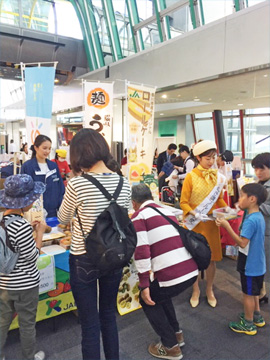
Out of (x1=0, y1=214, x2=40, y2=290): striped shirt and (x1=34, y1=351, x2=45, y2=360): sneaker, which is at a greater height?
(x1=0, y1=214, x2=40, y2=290): striped shirt

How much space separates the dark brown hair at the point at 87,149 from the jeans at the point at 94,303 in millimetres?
473

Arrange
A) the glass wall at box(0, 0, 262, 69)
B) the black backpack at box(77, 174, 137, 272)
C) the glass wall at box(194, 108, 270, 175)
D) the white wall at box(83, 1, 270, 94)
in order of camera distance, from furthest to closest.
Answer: the glass wall at box(194, 108, 270, 175) → the glass wall at box(0, 0, 262, 69) → the white wall at box(83, 1, 270, 94) → the black backpack at box(77, 174, 137, 272)

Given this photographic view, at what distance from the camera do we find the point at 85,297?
4.75 ft

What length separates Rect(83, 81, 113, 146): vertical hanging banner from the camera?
4.27 meters

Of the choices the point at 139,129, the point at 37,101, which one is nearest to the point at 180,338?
the point at 139,129

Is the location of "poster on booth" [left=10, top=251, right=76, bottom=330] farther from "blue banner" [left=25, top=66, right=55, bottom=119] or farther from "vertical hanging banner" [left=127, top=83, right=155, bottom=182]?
"blue banner" [left=25, top=66, right=55, bottom=119]

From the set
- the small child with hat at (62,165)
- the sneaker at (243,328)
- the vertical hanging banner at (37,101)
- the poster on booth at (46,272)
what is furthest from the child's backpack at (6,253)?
the small child with hat at (62,165)

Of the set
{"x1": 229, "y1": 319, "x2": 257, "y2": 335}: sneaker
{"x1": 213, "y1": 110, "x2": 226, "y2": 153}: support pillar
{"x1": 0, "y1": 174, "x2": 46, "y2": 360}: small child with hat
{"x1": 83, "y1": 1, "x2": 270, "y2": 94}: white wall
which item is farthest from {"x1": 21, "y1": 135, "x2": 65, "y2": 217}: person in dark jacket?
{"x1": 213, "y1": 110, "x2": 226, "y2": 153}: support pillar

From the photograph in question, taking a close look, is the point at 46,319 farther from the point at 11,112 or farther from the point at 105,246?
the point at 11,112

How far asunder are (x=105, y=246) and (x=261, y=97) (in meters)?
8.22

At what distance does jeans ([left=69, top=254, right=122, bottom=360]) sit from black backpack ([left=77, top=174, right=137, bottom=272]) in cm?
9

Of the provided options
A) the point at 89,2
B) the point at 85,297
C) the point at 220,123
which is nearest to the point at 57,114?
the point at 89,2

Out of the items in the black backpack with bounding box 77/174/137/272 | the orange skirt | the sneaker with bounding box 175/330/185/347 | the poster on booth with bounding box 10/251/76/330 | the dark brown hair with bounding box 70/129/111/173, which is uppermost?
the dark brown hair with bounding box 70/129/111/173

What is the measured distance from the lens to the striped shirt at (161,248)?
1.74 meters
